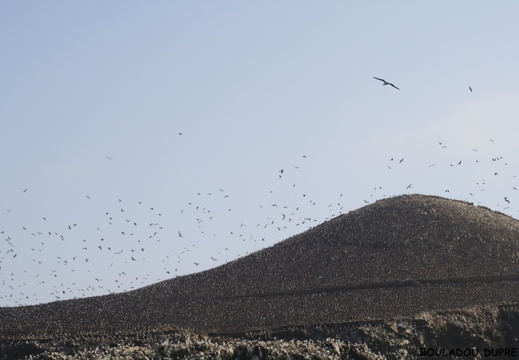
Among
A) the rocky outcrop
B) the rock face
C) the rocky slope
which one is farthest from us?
the rock face

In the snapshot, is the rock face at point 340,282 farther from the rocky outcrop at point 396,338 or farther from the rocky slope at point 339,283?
the rocky outcrop at point 396,338

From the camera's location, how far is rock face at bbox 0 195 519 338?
5762 centimetres

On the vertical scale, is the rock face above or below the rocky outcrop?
below

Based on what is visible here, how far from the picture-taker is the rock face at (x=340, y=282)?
5762cm

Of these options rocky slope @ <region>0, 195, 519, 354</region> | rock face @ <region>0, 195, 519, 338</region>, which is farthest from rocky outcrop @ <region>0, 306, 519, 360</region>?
rock face @ <region>0, 195, 519, 338</region>

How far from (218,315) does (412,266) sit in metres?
17.2

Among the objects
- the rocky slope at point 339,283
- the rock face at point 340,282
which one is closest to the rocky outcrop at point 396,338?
the rocky slope at point 339,283

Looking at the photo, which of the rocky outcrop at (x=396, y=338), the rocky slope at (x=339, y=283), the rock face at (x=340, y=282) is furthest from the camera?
the rock face at (x=340, y=282)

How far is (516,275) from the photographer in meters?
64.9

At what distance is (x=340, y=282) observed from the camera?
65.2 m

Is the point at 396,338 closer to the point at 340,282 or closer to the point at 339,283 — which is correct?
the point at 339,283

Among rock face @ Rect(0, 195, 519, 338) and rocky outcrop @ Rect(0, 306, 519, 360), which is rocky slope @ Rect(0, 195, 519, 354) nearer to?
rock face @ Rect(0, 195, 519, 338)

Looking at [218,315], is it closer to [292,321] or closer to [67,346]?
[292,321]

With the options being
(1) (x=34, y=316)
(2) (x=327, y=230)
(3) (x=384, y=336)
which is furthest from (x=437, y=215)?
(1) (x=34, y=316)
